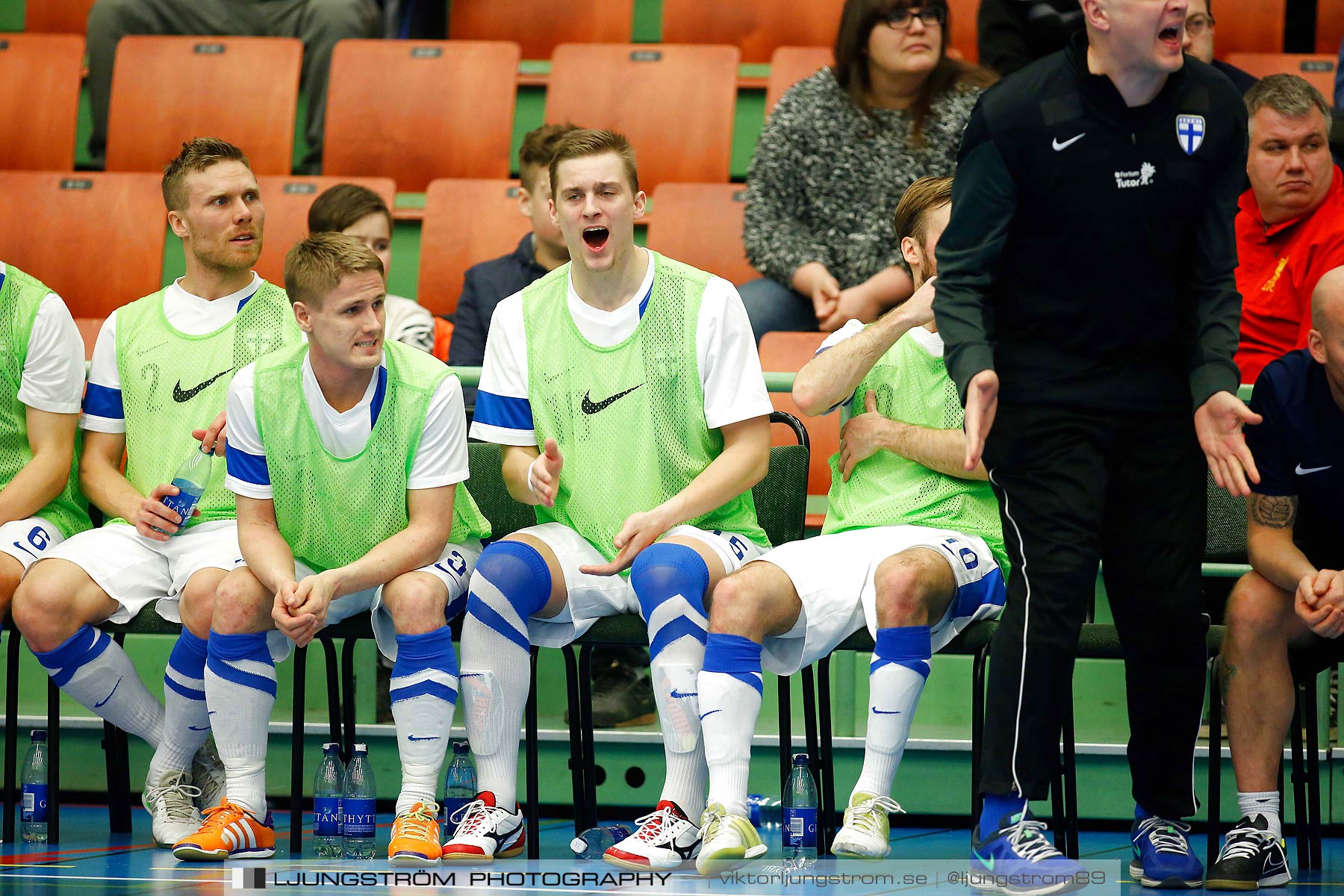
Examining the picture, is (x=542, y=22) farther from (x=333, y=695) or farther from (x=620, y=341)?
(x=333, y=695)

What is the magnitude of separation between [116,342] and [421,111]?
2448 millimetres

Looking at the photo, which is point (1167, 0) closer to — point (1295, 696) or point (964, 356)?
point (964, 356)

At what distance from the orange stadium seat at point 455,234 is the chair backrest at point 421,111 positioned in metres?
0.55

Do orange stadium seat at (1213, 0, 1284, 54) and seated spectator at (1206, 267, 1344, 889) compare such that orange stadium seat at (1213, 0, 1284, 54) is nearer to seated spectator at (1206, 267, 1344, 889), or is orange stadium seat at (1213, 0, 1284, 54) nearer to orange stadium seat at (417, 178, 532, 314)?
orange stadium seat at (417, 178, 532, 314)

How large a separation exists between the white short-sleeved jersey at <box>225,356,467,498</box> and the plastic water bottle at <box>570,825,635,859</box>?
0.85 metres

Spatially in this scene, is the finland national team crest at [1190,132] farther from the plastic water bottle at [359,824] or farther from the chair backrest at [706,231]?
the chair backrest at [706,231]

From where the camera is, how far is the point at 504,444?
12.0ft

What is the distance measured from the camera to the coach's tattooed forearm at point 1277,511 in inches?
128

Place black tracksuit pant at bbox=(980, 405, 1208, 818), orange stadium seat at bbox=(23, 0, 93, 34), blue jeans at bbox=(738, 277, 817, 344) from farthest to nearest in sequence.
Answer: orange stadium seat at bbox=(23, 0, 93, 34) < blue jeans at bbox=(738, 277, 817, 344) < black tracksuit pant at bbox=(980, 405, 1208, 818)

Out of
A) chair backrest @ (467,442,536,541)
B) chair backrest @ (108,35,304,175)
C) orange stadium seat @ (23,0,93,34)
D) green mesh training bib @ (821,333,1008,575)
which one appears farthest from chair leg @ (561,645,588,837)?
orange stadium seat @ (23,0,93,34)

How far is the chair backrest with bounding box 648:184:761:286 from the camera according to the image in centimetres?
540

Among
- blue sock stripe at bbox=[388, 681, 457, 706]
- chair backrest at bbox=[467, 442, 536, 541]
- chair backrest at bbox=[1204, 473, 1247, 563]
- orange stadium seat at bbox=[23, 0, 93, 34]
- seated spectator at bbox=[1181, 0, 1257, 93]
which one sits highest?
orange stadium seat at bbox=[23, 0, 93, 34]

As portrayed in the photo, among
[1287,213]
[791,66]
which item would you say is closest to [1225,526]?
[1287,213]

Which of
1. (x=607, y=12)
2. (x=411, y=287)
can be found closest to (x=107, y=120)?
(x=411, y=287)
